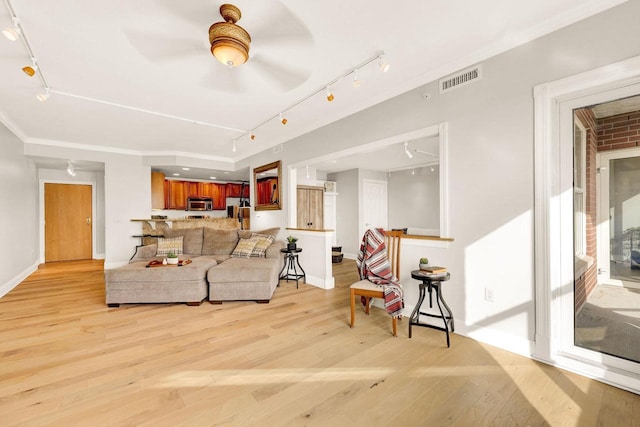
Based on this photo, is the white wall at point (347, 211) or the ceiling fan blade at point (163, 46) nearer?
the ceiling fan blade at point (163, 46)

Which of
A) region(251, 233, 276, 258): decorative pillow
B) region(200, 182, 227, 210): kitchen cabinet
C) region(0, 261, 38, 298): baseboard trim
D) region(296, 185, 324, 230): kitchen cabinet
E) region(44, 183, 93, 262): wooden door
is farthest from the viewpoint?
region(200, 182, 227, 210): kitchen cabinet

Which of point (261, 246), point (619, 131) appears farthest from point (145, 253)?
point (619, 131)

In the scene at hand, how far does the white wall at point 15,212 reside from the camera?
14.0 feet

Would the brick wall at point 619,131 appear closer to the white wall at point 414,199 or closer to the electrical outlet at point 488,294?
the electrical outlet at point 488,294

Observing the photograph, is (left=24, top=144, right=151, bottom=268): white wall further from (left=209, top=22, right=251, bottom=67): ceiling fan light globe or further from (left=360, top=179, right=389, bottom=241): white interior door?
(left=209, top=22, right=251, bottom=67): ceiling fan light globe

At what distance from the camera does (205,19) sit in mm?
2135

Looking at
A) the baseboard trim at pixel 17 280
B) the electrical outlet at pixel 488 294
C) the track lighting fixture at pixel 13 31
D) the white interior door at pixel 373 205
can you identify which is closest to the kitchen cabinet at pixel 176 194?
the baseboard trim at pixel 17 280

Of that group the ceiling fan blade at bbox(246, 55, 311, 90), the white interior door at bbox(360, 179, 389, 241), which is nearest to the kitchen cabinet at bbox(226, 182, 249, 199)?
the white interior door at bbox(360, 179, 389, 241)

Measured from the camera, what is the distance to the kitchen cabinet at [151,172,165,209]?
6898 millimetres

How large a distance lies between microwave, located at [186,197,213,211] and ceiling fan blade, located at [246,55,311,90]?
6049 millimetres

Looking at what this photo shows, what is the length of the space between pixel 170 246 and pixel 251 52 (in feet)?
12.4

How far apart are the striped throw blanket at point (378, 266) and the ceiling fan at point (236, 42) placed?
6.47 ft

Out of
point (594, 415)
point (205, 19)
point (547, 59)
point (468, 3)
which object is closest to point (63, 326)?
point (205, 19)

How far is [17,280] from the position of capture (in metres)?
4.86
